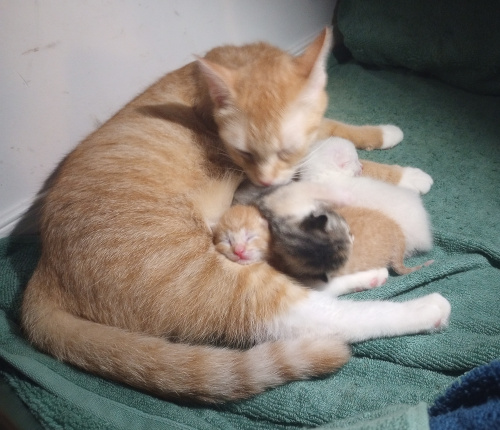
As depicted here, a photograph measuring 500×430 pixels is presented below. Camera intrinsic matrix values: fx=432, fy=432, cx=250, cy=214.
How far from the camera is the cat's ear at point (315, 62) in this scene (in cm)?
116

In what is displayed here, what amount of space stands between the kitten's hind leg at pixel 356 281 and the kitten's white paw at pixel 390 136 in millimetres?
646

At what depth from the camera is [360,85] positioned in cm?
203

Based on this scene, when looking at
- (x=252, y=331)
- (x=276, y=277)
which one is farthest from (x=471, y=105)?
(x=252, y=331)

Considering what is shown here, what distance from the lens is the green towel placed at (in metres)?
0.99

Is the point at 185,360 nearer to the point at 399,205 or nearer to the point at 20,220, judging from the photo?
the point at 399,205

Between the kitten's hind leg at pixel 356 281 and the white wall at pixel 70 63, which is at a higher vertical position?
the white wall at pixel 70 63

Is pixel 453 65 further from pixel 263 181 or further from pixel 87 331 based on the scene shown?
pixel 87 331

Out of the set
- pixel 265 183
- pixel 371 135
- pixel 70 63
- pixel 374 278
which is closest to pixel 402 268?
pixel 374 278

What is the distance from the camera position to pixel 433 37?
1854mm

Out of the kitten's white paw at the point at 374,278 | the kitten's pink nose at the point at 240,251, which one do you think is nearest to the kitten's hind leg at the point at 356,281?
the kitten's white paw at the point at 374,278

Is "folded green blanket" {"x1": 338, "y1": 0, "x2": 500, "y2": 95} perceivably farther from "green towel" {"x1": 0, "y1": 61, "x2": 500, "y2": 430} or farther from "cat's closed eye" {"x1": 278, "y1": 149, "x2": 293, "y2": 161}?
"cat's closed eye" {"x1": 278, "y1": 149, "x2": 293, "y2": 161}

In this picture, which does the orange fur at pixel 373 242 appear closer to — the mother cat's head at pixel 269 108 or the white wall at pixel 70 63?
the mother cat's head at pixel 269 108

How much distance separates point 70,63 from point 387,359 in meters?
1.34

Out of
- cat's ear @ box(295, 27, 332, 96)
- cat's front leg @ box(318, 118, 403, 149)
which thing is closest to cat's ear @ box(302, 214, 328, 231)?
cat's ear @ box(295, 27, 332, 96)
